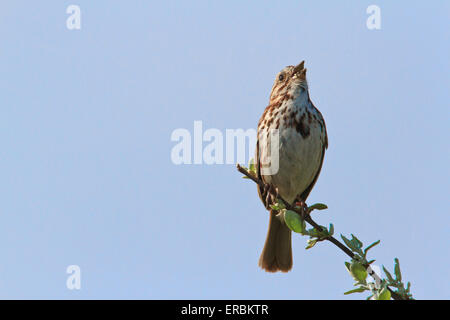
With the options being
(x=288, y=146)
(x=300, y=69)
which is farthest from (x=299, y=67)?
(x=288, y=146)

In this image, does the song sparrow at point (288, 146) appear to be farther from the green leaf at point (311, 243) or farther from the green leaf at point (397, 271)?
the green leaf at point (397, 271)

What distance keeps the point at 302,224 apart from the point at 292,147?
9.83ft

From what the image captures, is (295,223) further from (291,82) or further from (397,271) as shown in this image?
(291,82)

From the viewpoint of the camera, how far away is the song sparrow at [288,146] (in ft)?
19.8

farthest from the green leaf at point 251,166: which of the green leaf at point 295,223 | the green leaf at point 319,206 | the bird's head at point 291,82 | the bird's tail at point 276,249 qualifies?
the bird's tail at point 276,249

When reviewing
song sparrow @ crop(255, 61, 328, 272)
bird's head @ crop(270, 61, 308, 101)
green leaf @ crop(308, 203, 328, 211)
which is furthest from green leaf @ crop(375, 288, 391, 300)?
bird's head @ crop(270, 61, 308, 101)

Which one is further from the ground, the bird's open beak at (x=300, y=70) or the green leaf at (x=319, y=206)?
the bird's open beak at (x=300, y=70)

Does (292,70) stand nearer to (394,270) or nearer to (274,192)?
(274,192)

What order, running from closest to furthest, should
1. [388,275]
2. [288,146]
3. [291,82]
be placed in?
[388,275], [288,146], [291,82]

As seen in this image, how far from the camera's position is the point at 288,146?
237 inches

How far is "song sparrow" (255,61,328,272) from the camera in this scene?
604 centimetres
